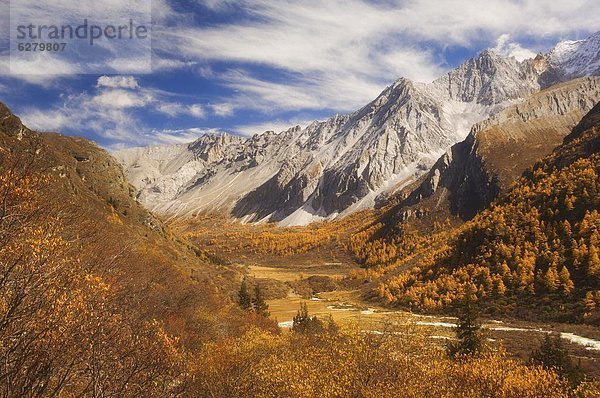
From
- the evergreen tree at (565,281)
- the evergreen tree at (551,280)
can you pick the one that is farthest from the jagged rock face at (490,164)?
the evergreen tree at (565,281)

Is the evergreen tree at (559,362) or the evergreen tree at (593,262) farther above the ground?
the evergreen tree at (593,262)

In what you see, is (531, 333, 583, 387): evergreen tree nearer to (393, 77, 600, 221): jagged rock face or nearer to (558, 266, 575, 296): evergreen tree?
(558, 266, 575, 296): evergreen tree

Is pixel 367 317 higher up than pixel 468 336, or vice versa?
pixel 468 336

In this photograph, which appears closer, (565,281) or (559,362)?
(559,362)

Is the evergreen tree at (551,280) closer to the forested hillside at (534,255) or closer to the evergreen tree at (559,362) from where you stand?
the forested hillside at (534,255)

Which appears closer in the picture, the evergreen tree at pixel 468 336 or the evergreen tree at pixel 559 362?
the evergreen tree at pixel 559 362

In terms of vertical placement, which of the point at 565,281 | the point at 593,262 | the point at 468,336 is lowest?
the point at 468,336

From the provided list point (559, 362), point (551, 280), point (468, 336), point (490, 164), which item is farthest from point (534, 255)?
point (490, 164)

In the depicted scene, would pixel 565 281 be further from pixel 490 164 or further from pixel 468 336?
pixel 490 164

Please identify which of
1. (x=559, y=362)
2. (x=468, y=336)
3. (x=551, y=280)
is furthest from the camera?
(x=551, y=280)

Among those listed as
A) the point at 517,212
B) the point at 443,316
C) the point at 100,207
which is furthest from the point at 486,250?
the point at 100,207

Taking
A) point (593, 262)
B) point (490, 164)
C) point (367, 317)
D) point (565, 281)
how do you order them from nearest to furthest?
point (593, 262) → point (565, 281) → point (367, 317) → point (490, 164)

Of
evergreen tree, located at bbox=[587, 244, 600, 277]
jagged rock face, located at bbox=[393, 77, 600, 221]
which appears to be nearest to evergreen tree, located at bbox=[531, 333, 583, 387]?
evergreen tree, located at bbox=[587, 244, 600, 277]
